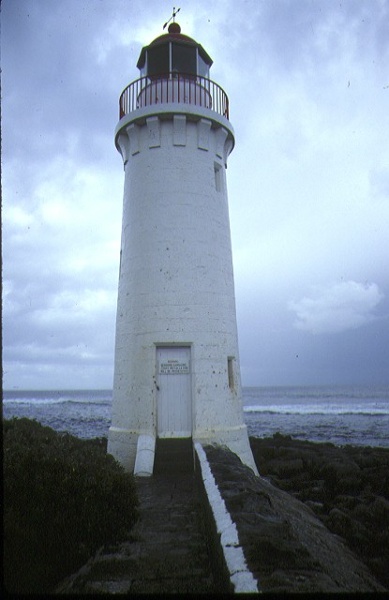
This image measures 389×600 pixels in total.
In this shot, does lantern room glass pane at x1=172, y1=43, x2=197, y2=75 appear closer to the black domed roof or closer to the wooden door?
the black domed roof

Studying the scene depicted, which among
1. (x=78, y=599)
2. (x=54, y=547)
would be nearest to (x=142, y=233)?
(x=54, y=547)

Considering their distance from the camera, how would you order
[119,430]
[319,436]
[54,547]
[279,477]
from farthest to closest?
1. [319,436]
2. [279,477]
3. [119,430]
4. [54,547]

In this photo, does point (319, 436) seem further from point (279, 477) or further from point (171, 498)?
point (171, 498)

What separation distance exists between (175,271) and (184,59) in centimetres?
497

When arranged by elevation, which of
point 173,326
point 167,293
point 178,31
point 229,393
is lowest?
point 229,393

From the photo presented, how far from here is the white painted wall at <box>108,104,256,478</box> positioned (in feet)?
29.4

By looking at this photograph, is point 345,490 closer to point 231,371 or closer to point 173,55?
point 231,371

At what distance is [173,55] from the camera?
406 inches

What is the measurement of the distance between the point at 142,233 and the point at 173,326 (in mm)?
2083

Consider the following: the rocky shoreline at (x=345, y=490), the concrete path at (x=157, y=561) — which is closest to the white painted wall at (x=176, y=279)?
the rocky shoreline at (x=345, y=490)

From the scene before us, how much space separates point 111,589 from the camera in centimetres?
362

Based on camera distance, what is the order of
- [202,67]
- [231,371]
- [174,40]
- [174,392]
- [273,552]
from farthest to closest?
[202,67] → [174,40] → [231,371] → [174,392] → [273,552]

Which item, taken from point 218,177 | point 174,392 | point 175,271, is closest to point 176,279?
point 175,271

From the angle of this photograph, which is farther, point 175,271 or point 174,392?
point 175,271
